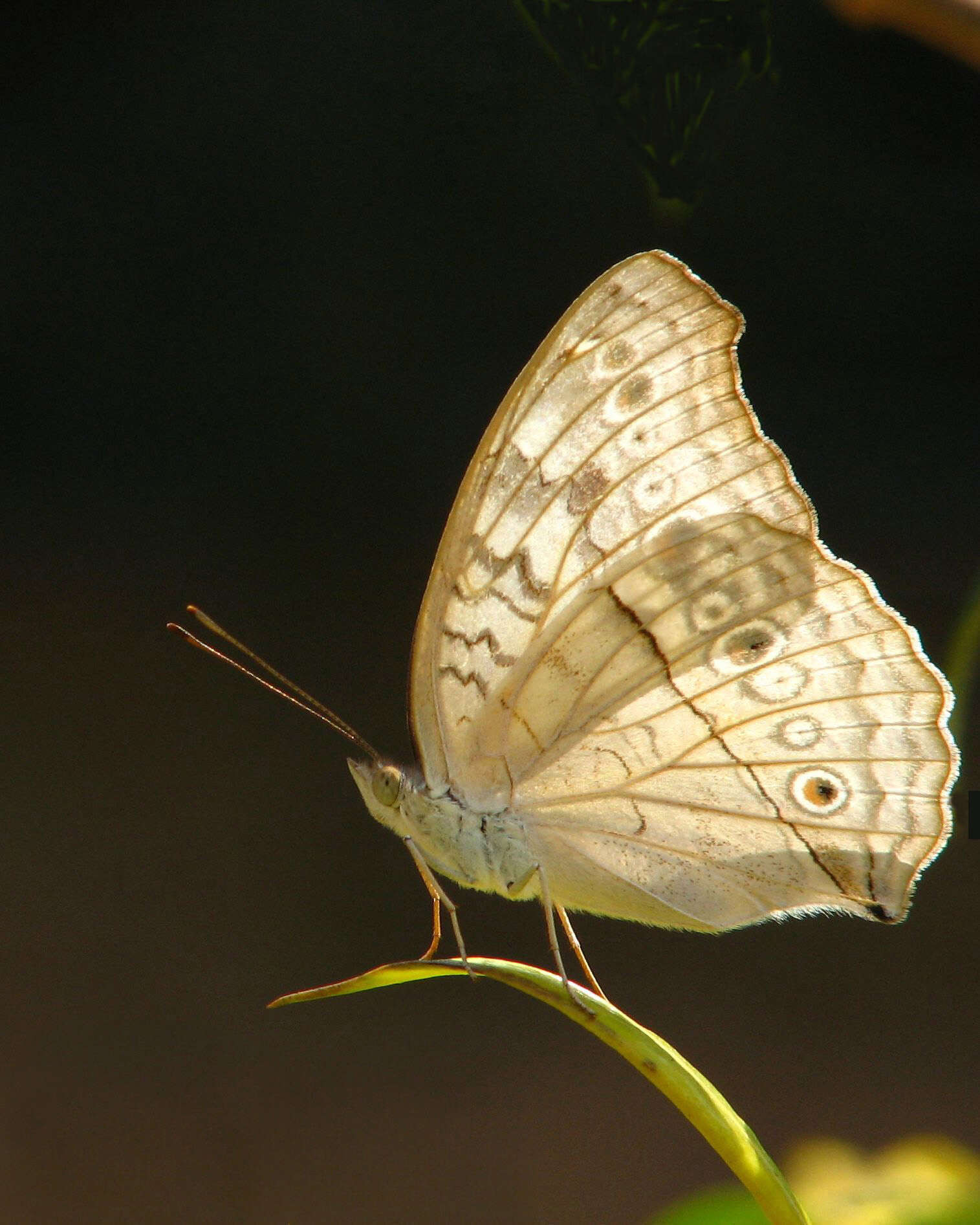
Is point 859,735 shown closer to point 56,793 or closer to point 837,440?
point 837,440

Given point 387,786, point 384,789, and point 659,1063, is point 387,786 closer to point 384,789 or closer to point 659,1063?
point 384,789

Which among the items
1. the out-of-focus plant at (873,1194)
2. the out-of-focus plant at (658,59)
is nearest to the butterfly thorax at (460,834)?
the out-of-focus plant at (873,1194)

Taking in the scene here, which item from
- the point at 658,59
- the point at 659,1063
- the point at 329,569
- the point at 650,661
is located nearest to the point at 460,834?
the point at 650,661

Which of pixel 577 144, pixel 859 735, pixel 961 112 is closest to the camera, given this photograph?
pixel 859 735

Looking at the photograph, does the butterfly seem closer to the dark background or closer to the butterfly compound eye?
the butterfly compound eye

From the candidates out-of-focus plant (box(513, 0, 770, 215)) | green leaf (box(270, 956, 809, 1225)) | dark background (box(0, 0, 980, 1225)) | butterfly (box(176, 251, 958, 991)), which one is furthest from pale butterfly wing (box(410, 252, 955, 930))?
dark background (box(0, 0, 980, 1225))

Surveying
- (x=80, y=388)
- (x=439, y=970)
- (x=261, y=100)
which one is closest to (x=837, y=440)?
(x=261, y=100)

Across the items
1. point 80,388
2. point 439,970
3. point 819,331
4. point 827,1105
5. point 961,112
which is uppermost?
point 961,112
